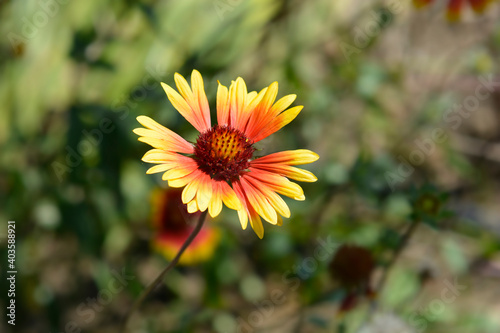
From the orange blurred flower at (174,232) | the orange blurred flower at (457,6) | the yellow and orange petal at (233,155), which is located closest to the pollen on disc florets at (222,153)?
the yellow and orange petal at (233,155)

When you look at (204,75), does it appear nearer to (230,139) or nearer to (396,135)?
(230,139)

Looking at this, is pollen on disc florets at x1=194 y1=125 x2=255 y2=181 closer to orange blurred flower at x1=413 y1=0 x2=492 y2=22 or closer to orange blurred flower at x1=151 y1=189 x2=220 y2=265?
orange blurred flower at x1=151 y1=189 x2=220 y2=265

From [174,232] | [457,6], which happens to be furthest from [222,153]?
[457,6]

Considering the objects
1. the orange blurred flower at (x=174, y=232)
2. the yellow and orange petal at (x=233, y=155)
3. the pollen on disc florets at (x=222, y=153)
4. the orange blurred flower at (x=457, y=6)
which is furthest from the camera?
the orange blurred flower at (x=457, y=6)

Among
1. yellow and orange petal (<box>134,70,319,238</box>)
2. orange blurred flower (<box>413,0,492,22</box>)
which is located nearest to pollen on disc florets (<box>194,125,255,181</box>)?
yellow and orange petal (<box>134,70,319,238</box>)

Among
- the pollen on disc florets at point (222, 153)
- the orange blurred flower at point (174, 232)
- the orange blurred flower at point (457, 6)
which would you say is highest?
the orange blurred flower at point (457, 6)

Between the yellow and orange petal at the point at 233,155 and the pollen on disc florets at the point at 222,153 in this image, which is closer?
the yellow and orange petal at the point at 233,155

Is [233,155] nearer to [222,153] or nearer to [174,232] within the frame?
[222,153]

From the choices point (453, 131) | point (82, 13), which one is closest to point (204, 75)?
point (82, 13)

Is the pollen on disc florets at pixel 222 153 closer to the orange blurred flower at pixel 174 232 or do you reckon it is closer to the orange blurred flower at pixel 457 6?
the orange blurred flower at pixel 174 232
